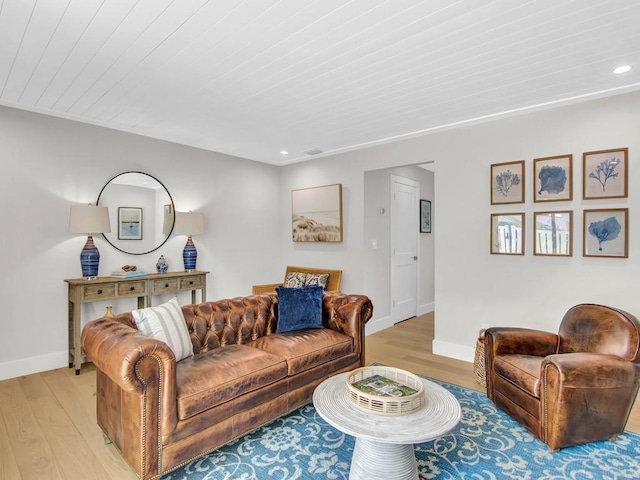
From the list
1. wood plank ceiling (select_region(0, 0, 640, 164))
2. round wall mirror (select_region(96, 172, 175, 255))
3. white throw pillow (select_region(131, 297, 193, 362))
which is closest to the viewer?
wood plank ceiling (select_region(0, 0, 640, 164))

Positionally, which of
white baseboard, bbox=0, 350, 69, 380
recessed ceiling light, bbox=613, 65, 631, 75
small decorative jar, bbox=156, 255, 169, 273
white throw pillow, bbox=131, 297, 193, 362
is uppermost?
recessed ceiling light, bbox=613, 65, 631, 75

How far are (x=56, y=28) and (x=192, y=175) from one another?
2583mm

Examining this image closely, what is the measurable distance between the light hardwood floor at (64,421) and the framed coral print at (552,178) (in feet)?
5.84

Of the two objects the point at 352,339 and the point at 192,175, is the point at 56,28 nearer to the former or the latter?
the point at 192,175

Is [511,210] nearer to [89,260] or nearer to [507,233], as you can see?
[507,233]

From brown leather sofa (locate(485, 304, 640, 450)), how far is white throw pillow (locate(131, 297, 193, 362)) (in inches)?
88.9

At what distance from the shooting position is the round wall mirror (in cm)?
385

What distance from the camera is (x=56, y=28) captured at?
200cm

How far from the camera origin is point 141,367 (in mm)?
1742

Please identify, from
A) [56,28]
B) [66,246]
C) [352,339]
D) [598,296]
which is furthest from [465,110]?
[66,246]

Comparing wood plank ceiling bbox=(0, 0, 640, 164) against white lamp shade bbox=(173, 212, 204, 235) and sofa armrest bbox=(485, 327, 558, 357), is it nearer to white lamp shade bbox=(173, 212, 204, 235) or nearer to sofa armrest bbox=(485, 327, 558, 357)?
white lamp shade bbox=(173, 212, 204, 235)

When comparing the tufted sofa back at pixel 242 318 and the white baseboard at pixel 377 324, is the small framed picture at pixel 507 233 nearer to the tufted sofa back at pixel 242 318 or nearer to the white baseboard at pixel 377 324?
the tufted sofa back at pixel 242 318

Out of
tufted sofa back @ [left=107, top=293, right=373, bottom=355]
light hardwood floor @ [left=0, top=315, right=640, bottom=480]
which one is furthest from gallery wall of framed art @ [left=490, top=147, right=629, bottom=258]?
tufted sofa back @ [left=107, top=293, right=373, bottom=355]

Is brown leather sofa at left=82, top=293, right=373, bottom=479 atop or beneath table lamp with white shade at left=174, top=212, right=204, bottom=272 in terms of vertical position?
beneath
